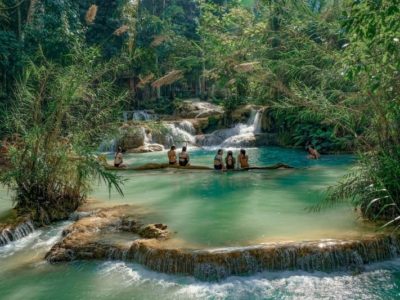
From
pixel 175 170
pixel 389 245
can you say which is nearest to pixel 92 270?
pixel 389 245

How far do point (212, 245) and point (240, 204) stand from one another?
3.33 metres

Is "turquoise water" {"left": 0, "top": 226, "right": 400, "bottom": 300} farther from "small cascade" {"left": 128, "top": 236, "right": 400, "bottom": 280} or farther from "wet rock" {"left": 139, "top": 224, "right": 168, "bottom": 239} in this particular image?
"wet rock" {"left": 139, "top": 224, "right": 168, "bottom": 239}

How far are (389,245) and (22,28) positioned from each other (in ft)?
73.1

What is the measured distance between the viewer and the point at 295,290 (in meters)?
6.79

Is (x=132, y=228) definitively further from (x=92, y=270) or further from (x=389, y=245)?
(x=389, y=245)

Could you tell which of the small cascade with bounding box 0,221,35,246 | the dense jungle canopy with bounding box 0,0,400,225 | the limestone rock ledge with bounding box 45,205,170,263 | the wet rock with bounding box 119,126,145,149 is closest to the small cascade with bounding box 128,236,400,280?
the dense jungle canopy with bounding box 0,0,400,225

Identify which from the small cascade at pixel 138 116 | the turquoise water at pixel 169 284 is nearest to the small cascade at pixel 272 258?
the turquoise water at pixel 169 284

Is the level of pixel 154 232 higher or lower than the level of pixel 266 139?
lower

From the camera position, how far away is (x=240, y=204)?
11.2m

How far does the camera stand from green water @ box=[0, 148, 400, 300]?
686cm

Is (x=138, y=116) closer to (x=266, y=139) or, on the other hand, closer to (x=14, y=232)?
(x=266, y=139)

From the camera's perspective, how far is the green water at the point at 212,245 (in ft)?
22.5

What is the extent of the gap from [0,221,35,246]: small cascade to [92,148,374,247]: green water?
98.5 inches

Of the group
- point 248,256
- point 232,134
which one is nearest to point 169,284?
point 248,256
